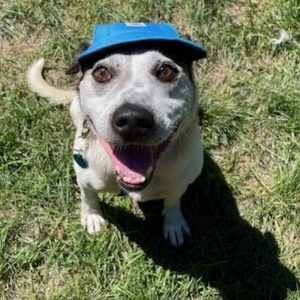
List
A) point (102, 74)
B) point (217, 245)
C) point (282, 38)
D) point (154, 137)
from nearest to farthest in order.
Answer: point (154, 137)
point (102, 74)
point (217, 245)
point (282, 38)

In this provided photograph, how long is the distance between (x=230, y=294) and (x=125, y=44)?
1967 millimetres

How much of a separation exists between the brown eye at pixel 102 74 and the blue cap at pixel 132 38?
8 cm

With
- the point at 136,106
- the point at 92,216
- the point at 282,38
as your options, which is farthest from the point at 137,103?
the point at 282,38

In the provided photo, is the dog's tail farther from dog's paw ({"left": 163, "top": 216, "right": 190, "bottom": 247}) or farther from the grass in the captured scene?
dog's paw ({"left": 163, "top": 216, "right": 190, "bottom": 247})

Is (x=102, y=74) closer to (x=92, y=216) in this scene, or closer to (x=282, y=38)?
(x=92, y=216)

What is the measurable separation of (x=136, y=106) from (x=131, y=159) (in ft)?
1.19

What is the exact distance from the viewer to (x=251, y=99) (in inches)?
195

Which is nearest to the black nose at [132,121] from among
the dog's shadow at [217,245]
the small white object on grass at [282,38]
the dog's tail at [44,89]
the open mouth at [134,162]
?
the open mouth at [134,162]

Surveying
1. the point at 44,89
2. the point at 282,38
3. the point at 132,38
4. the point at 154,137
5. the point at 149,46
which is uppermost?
the point at 132,38

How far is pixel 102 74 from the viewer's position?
3.27 m

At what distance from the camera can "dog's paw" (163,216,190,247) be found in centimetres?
443

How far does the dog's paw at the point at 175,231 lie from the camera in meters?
4.43

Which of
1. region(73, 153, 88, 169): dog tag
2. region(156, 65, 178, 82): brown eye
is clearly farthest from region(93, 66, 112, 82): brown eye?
region(73, 153, 88, 169): dog tag

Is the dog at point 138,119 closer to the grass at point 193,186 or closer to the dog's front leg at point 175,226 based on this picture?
the dog's front leg at point 175,226
